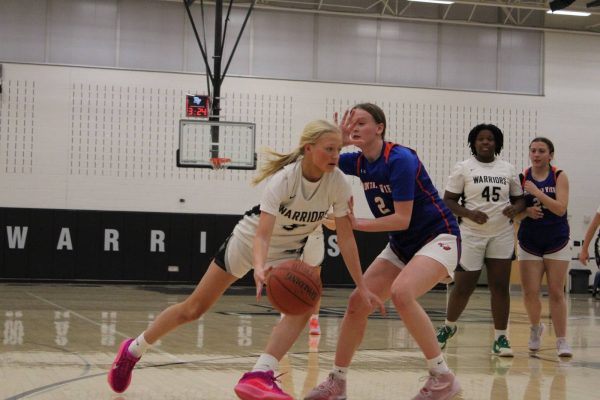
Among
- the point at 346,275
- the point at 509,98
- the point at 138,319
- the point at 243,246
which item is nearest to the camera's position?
the point at 243,246

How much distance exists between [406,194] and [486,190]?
9.45 ft

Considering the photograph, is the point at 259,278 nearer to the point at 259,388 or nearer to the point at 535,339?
the point at 259,388

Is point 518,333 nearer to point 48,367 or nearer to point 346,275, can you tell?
point 48,367

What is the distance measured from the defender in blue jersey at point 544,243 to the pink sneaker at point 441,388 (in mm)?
3121

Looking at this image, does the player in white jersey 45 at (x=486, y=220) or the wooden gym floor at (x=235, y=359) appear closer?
the wooden gym floor at (x=235, y=359)

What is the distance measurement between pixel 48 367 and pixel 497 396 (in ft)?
9.97

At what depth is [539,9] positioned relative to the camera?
22844 millimetres

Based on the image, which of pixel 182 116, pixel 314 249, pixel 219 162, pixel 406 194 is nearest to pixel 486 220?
pixel 314 249

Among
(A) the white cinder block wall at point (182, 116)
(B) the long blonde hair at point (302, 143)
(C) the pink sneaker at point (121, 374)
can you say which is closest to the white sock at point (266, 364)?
(C) the pink sneaker at point (121, 374)

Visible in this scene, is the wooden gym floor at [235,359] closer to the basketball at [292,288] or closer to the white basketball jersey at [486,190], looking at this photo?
the basketball at [292,288]

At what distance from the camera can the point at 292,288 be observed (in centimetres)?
474

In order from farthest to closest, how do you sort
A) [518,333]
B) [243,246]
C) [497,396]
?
[518,333]
[497,396]
[243,246]

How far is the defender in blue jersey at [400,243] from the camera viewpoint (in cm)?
504

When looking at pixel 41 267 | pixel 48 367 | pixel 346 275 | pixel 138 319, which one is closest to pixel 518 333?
pixel 138 319
